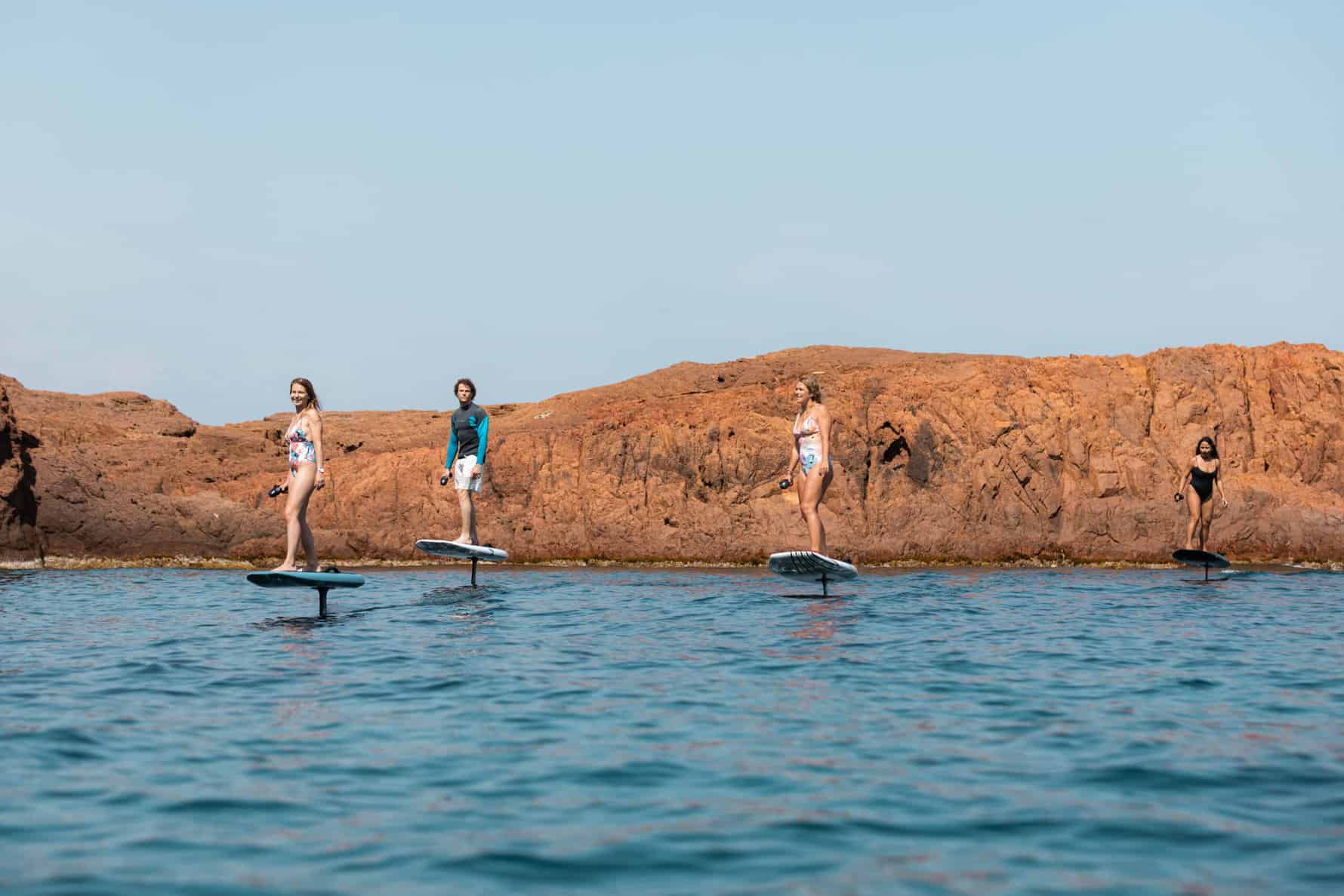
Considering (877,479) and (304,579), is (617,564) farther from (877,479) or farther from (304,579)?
(304,579)

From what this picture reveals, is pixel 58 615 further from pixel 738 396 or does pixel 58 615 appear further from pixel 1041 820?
pixel 738 396

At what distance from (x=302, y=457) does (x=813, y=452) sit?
→ 5.69m

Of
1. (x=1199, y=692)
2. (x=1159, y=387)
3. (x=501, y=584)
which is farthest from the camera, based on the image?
(x=1159, y=387)

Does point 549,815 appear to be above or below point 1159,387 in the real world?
below

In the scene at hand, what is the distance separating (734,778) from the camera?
5.89 m

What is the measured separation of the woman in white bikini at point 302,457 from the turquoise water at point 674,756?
0.97 m

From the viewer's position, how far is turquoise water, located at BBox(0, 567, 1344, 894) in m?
4.66

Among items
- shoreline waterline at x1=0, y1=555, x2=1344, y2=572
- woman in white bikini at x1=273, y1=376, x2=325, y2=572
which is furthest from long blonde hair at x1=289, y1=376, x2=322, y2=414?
shoreline waterline at x1=0, y1=555, x2=1344, y2=572

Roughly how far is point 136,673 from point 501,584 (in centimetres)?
848

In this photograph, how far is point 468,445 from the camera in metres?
16.7

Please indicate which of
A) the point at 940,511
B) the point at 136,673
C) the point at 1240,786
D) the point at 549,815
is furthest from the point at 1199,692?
the point at 940,511

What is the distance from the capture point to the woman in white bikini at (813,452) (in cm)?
1443

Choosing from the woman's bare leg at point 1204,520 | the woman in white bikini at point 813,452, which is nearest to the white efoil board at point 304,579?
the woman in white bikini at point 813,452

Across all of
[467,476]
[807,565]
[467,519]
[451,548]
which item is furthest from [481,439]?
[807,565]
